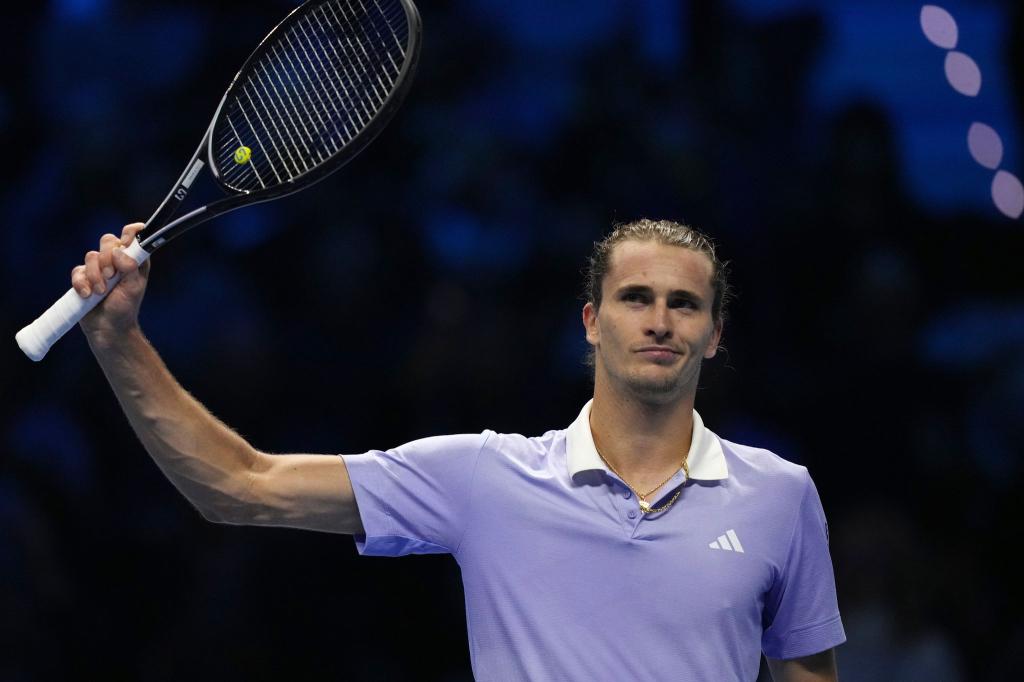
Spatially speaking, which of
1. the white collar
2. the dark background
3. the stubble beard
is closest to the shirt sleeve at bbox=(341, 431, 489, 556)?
the white collar

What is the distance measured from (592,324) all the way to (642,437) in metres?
0.31

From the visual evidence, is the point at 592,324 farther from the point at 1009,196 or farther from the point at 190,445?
the point at 1009,196

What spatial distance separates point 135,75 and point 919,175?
320 centimetres

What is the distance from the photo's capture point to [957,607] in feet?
15.8

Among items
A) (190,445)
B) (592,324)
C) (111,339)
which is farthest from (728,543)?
(111,339)

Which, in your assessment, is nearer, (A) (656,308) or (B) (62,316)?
(B) (62,316)

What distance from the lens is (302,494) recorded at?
2547 millimetres

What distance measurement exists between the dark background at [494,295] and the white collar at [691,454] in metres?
2.05

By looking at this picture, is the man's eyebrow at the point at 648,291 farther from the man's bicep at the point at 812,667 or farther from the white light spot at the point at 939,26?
the white light spot at the point at 939,26

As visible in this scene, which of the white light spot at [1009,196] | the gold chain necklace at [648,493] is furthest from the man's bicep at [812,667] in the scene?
the white light spot at [1009,196]

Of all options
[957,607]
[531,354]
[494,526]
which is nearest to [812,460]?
[957,607]

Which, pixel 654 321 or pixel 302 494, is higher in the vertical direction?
pixel 654 321

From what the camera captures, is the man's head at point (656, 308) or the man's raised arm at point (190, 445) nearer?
the man's raised arm at point (190, 445)

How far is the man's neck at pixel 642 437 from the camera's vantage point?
2699 millimetres
